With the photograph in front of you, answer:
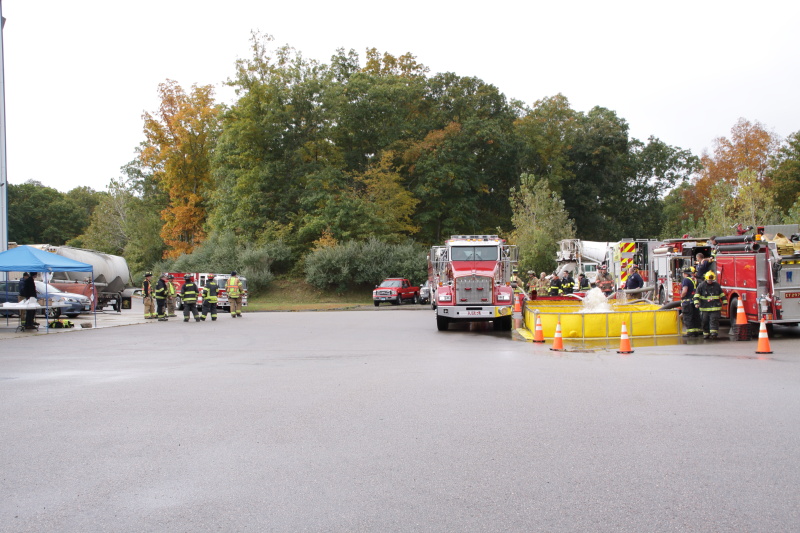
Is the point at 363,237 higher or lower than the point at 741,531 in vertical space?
higher

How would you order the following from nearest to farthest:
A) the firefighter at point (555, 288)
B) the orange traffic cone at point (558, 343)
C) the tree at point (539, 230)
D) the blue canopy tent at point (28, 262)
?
the orange traffic cone at point (558, 343)
the blue canopy tent at point (28, 262)
the firefighter at point (555, 288)
the tree at point (539, 230)

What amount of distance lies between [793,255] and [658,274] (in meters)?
8.09

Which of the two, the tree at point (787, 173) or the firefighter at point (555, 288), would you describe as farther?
the tree at point (787, 173)

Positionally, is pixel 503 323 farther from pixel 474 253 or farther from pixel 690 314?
pixel 690 314

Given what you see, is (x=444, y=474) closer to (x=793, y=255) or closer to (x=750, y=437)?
(x=750, y=437)

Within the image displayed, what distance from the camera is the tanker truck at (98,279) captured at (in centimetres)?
2984

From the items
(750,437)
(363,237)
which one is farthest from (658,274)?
(363,237)

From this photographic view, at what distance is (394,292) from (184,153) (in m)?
27.8

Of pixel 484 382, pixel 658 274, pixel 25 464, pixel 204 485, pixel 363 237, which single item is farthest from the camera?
pixel 363 237

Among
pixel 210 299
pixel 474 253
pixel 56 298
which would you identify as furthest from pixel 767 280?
pixel 56 298

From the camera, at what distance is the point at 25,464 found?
5852 mm

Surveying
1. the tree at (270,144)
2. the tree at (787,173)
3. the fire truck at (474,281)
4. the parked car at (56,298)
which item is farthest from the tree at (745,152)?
the parked car at (56,298)

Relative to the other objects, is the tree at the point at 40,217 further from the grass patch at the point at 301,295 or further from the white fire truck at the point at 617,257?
the white fire truck at the point at 617,257

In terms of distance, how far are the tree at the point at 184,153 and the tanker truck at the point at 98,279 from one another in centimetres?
2140
